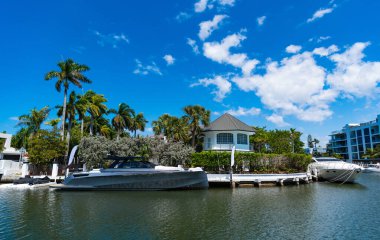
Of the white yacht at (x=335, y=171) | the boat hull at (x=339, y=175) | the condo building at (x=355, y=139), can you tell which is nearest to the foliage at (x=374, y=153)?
the condo building at (x=355, y=139)

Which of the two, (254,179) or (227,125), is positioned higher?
(227,125)

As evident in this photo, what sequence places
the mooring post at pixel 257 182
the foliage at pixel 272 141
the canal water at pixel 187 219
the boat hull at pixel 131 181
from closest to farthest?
the canal water at pixel 187 219 → the boat hull at pixel 131 181 → the mooring post at pixel 257 182 → the foliage at pixel 272 141

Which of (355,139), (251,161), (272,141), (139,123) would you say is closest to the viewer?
(251,161)

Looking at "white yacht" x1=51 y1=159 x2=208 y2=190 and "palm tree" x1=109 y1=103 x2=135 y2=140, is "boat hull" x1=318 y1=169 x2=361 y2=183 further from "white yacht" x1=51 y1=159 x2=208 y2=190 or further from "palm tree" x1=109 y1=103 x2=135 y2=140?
"palm tree" x1=109 y1=103 x2=135 y2=140

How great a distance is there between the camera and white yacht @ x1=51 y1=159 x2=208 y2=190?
2091 centimetres

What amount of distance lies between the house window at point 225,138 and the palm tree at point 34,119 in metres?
25.9

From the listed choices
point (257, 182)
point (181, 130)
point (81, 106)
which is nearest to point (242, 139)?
Answer: point (181, 130)

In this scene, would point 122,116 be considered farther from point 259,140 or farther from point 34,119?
point 259,140

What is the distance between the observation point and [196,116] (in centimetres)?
3750

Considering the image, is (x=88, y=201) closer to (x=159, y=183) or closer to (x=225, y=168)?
(x=159, y=183)

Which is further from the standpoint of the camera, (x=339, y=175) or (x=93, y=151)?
(x=339, y=175)

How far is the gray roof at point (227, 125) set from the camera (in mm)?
37750

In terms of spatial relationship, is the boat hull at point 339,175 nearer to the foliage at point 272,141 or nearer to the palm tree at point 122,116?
the foliage at point 272,141

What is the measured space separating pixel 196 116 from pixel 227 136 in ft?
17.5
